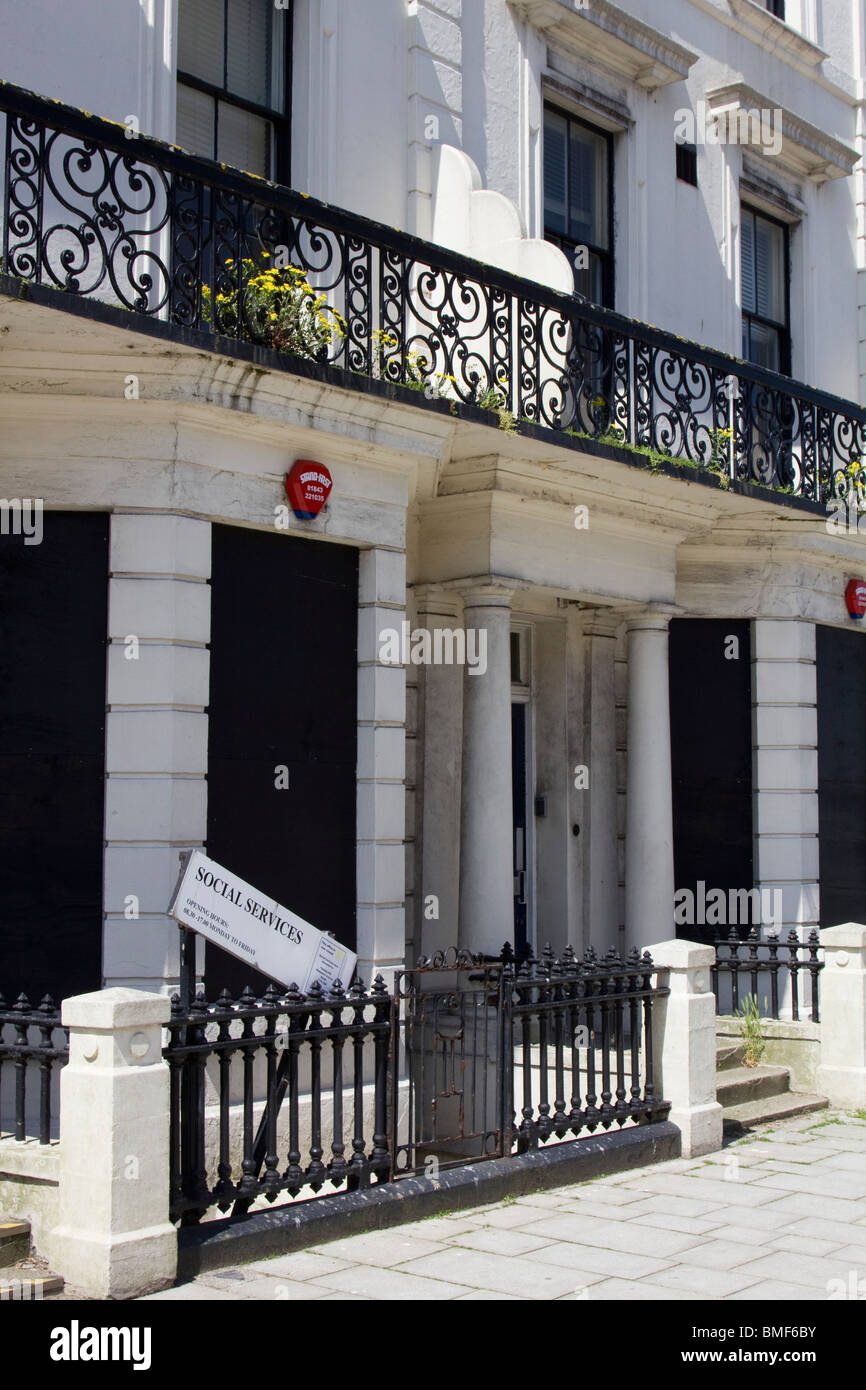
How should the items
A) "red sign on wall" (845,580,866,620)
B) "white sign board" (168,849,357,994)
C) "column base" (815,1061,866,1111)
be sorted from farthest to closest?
1. "red sign on wall" (845,580,866,620)
2. "column base" (815,1061,866,1111)
3. "white sign board" (168,849,357,994)

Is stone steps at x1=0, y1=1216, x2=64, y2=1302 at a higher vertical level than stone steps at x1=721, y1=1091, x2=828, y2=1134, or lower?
higher

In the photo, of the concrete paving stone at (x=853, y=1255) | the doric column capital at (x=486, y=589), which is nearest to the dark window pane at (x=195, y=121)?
the doric column capital at (x=486, y=589)

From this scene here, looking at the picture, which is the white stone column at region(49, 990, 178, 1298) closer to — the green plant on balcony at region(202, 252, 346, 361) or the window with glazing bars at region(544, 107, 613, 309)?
the green plant on balcony at region(202, 252, 346, 361)

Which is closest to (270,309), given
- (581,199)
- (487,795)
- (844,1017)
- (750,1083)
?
(487,795)

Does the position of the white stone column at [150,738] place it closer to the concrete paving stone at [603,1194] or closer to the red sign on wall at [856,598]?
the concrete paving stone at [603,1194]

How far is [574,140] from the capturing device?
14391 millimetres

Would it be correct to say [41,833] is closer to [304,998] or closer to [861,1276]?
[304,998]

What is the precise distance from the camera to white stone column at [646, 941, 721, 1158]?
9406 millimetres

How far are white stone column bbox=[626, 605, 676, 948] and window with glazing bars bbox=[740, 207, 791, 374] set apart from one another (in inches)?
189

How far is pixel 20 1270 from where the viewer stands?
6281mm

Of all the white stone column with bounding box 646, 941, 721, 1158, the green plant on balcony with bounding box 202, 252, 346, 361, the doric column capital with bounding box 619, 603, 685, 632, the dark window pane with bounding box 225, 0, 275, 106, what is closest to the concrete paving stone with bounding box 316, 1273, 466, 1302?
the white stone column with bounding box 646, 941, 721, 1158

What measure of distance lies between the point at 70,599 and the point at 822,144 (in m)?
11.8
